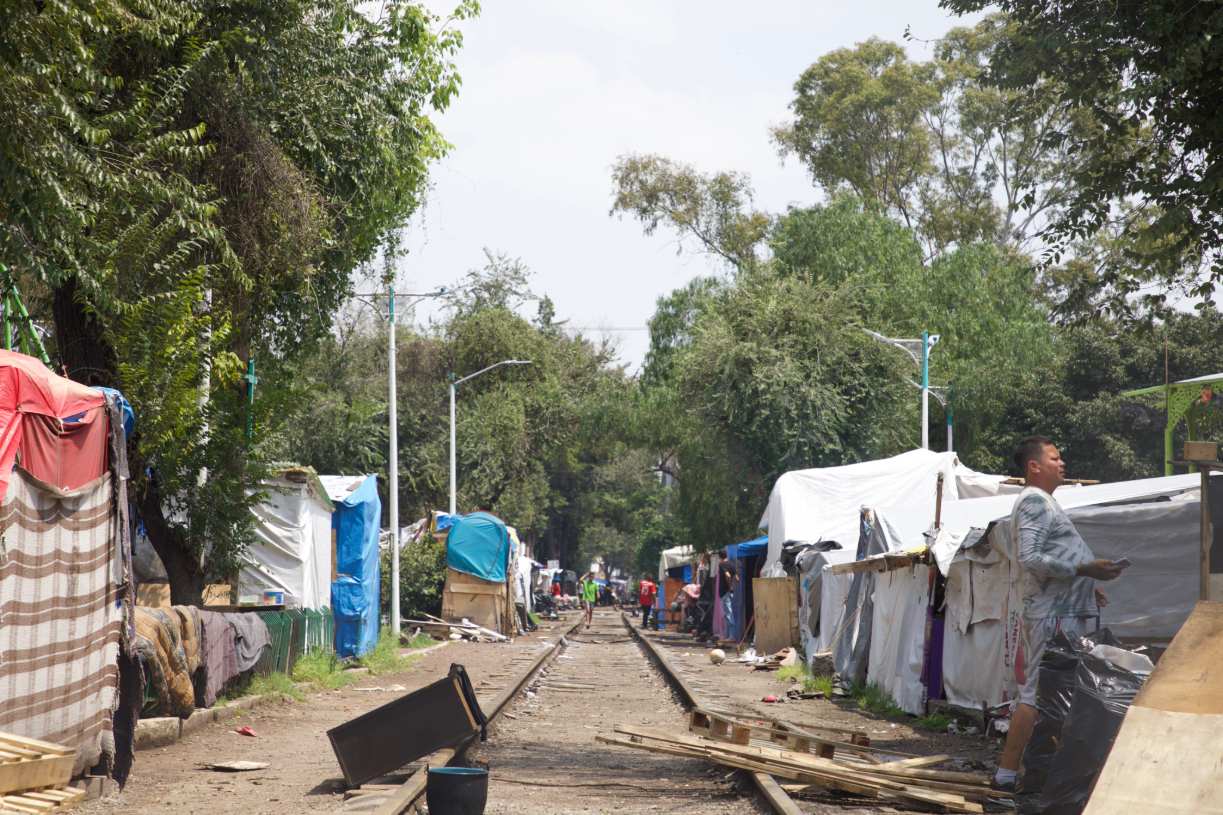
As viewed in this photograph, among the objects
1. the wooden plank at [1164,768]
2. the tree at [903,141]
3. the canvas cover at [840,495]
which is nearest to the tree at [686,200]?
the tree at [903,141]

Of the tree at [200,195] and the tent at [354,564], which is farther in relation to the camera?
the tent at [354,564]

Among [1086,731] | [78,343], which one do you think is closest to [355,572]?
[78,343]

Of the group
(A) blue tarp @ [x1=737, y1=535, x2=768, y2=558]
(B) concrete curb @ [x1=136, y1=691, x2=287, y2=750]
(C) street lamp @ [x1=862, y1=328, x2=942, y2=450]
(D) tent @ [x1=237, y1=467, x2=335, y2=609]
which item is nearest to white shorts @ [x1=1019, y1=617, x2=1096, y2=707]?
(B) concrete curb @ [x1=136, y1=691, x2=287, y2=750]

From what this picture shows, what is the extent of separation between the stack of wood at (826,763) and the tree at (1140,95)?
4.49 meters

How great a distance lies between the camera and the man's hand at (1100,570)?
634 cm

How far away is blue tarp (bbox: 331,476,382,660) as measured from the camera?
18.7m

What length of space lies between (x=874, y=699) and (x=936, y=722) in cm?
239

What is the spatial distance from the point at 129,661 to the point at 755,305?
83.8ft

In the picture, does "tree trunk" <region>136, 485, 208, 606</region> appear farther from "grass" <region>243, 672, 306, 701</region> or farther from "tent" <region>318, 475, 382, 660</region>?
"tent" <region>318, 475, 382, 660</region>

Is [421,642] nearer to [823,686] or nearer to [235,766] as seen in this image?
[823,686]

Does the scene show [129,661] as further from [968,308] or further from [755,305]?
[968,308]

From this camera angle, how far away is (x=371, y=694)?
1416 cm

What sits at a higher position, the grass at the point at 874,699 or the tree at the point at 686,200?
the tree at the point at 686,200

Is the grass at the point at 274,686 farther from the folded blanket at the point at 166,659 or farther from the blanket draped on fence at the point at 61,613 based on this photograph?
the blanket draped on fence at the point at 61,613
